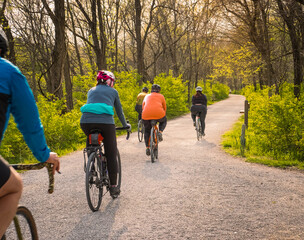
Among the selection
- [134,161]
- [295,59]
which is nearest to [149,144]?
[134,161]

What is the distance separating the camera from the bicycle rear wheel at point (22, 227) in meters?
1.95

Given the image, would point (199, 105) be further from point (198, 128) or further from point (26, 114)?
point (26, 114)

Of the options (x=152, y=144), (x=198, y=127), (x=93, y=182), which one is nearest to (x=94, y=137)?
(x=93, y=182)

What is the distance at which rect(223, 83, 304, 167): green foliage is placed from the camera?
24.7 feet

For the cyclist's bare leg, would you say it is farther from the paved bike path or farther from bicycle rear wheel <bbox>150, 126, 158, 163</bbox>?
bicycle rear wheel <bbox>150, 126, 158, 163</bbox>

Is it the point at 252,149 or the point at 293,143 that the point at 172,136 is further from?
the point at 293,143

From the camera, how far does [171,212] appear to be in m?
4.06

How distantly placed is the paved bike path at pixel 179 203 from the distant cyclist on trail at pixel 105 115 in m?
0.76

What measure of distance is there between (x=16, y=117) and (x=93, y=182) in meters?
2.68

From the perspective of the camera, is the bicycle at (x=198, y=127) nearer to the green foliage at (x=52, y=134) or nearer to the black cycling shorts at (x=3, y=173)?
the green foliage at (x=52, y=134)

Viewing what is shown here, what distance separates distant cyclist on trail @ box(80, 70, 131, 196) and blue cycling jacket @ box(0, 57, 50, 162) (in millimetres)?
2387

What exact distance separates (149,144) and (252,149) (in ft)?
10.6

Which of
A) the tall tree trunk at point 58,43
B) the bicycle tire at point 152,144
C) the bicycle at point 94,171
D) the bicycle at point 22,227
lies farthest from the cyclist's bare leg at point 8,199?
the tall tree trunk at point 58,43

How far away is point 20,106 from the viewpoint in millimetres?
1546
